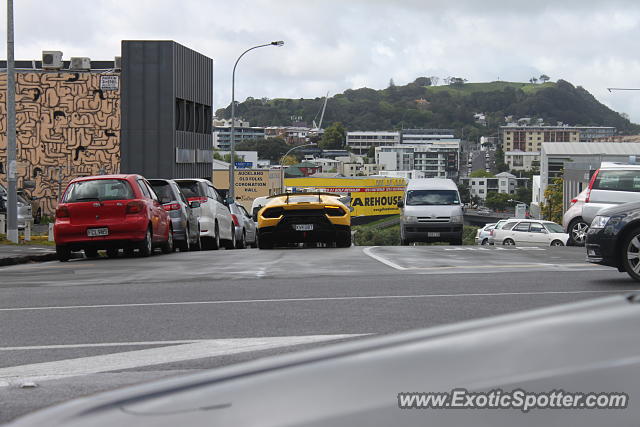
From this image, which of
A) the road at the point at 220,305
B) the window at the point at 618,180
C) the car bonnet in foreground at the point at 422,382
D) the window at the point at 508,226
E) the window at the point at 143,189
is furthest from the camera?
the window at the point at 508,226

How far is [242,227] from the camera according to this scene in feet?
104

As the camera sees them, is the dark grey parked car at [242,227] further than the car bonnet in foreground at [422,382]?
Yes

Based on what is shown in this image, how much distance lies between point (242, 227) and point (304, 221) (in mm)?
10005

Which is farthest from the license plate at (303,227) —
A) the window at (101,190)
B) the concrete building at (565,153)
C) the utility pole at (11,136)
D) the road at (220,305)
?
the concrete building at (565,153)

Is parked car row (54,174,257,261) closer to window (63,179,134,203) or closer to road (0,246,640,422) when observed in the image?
window (63,179,134,203)

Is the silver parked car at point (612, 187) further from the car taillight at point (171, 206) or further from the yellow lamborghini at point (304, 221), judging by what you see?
the car taillight at point (171, 206)

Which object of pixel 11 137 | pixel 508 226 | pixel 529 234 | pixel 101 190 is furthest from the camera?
pixel 508 226

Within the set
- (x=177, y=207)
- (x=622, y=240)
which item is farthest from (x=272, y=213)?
(x=622, y=240)

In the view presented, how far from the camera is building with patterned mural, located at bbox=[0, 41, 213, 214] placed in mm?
53125

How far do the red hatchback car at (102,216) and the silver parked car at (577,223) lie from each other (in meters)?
9.76

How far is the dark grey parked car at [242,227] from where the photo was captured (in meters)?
30.9

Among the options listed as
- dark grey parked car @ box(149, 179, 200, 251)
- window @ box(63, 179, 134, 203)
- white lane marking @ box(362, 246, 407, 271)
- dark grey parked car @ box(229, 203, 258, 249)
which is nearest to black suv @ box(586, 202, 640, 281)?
white lane marking @ box(362, 246, 407, 271)

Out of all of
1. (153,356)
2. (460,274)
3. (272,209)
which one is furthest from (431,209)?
(153,356)

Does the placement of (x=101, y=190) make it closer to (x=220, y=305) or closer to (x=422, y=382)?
(x=220, y=305)
